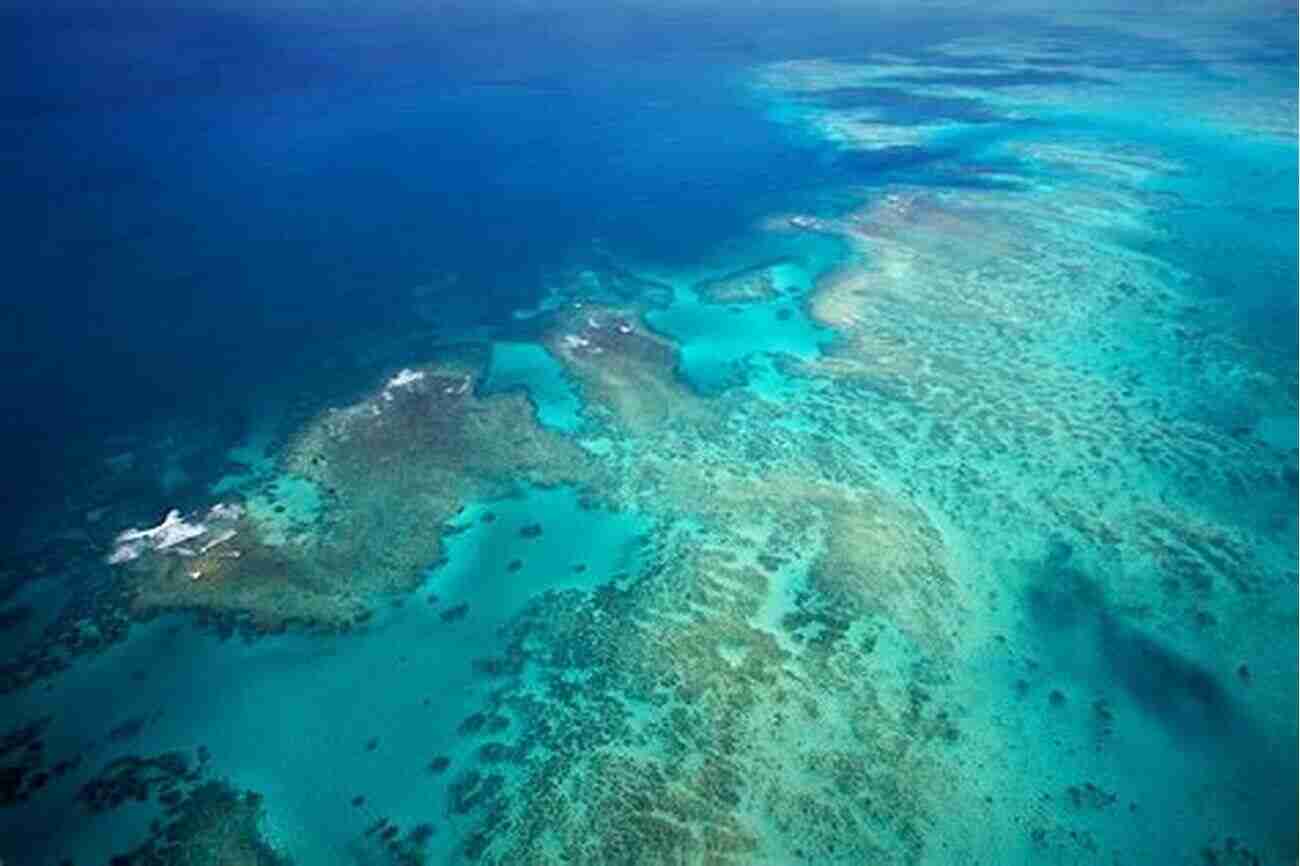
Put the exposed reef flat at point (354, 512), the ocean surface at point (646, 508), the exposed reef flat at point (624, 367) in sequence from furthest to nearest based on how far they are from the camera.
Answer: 1. the exposed reef flat at point (624, 367)
2. the exposed reef flat at point (354, 512)
3. the ocean surface at point (646, 508)

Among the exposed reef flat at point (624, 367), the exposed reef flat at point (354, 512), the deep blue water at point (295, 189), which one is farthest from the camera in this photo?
the deep blue water at point (295, 189)

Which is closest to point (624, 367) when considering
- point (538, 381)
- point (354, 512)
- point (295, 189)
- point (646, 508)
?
point (538, 381)

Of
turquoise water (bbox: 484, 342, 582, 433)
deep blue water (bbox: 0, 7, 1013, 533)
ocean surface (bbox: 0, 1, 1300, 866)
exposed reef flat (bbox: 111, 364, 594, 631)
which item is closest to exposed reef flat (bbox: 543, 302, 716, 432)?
ocean surface (bbox: 0, 1, 1300, 866)

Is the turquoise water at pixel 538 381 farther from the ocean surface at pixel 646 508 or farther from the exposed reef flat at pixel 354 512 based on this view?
the exposed reef flat at pixel 354 512

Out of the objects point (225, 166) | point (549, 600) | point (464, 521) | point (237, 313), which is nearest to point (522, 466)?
point (464, 521)

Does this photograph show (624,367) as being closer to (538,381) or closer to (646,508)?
(538,381)

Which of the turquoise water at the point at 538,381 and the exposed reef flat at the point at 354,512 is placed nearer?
the exposed reef flat at the point at 354,512

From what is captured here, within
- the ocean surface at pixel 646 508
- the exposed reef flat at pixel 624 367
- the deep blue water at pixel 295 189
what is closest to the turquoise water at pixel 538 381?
the ocean surface at pixel 646 508

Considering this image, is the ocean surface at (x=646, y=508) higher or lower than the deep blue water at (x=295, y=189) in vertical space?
lower
